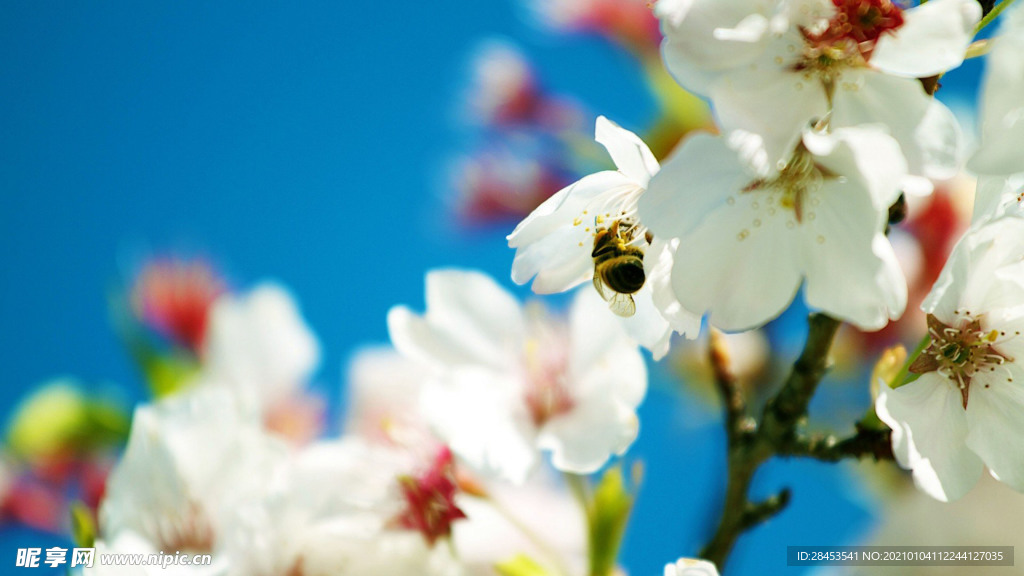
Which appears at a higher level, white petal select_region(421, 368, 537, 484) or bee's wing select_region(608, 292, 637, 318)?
white petal select_region(421, 368, 537, 484)

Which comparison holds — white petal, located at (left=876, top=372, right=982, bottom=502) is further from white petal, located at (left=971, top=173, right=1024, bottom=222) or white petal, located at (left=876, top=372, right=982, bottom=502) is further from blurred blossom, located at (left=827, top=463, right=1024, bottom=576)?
blurred blossom, located at (left=827, top=463, right=1024, bottom=576)

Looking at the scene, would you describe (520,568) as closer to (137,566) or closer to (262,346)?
(137,566)

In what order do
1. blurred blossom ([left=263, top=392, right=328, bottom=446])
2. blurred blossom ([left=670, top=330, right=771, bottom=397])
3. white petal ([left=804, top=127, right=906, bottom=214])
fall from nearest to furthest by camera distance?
1. white petal ([left=804, top=127, right=906, bottom=214])
2. blurred blossom ([left=263, top=392, right=328, bottom=446])
3. blurred blossom ([left=670, top=330, right=771, bottom=397])

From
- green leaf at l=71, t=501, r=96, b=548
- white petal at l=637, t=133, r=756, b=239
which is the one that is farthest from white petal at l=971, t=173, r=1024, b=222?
green leaf at l=71, t=501, r=96, b=548

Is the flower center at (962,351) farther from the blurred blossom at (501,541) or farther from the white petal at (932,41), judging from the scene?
the blurred blossom at (501,541)

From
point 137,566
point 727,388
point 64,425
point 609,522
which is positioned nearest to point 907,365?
point 727,388
